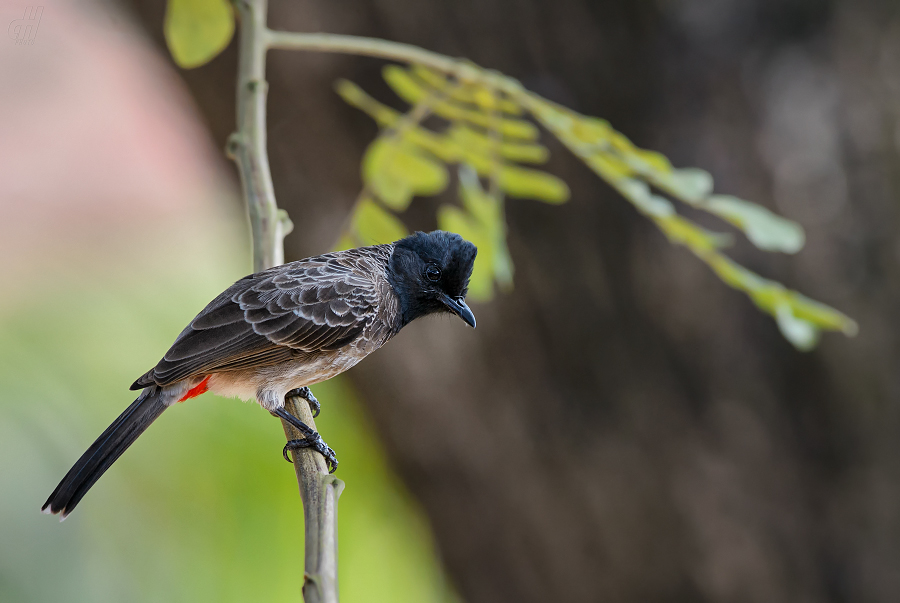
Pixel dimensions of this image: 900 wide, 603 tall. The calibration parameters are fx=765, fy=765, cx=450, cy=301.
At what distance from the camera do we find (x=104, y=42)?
360 centimetres

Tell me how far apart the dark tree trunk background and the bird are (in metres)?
1.41

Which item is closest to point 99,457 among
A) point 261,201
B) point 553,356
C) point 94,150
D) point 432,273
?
point 261,201

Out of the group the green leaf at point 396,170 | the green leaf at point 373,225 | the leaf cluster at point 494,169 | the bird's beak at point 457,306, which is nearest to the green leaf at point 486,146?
the leaf cluster at point 494,169

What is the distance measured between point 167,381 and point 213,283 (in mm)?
2878

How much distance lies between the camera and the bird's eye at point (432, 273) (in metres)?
1.91

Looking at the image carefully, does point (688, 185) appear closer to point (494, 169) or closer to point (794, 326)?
point (794, 326)

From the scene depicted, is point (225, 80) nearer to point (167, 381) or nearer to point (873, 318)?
point (167, 381)

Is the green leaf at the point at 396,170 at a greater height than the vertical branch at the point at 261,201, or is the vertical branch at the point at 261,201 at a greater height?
the green leaf at the point at 396,170

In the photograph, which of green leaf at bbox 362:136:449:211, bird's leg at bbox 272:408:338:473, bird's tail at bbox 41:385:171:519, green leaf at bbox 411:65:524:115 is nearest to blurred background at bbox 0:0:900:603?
green leaf at bbox 411:65:524:115

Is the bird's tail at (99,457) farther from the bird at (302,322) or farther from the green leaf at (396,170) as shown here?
the green leaf at (396,170)

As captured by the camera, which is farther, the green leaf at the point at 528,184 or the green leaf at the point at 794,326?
the green leaf at the point at 528,184

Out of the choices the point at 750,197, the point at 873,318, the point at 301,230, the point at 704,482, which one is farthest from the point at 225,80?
the point at 873,318

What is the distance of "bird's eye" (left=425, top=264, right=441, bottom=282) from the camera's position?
1.91 m

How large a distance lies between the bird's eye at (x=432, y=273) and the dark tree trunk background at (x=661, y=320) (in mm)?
1466
